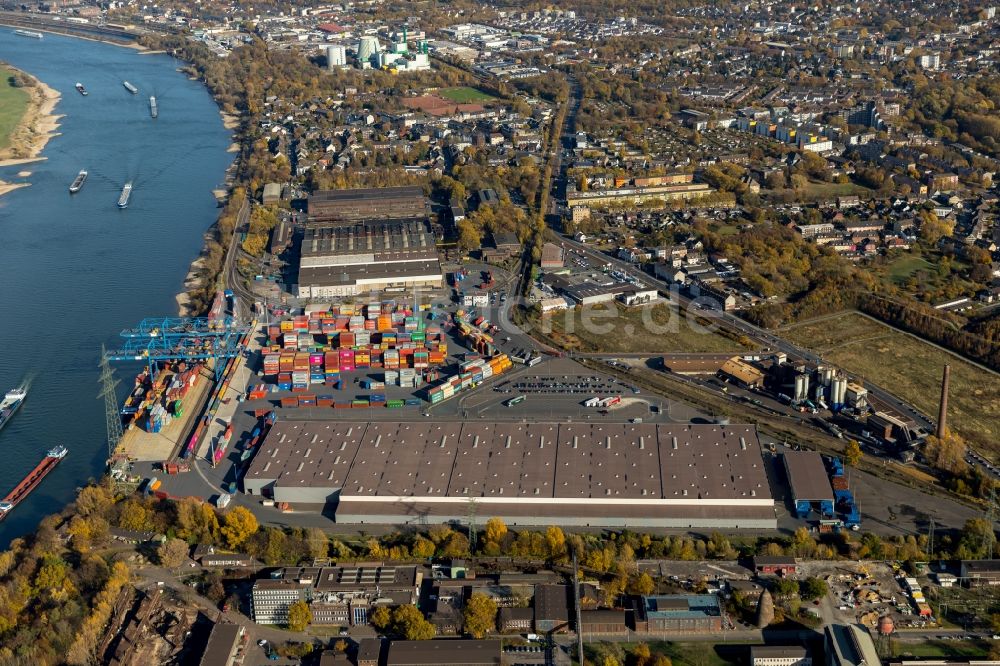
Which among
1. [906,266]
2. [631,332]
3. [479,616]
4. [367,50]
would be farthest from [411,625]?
[367,50]

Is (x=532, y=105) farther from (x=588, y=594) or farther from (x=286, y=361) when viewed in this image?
(x=588, y=594)

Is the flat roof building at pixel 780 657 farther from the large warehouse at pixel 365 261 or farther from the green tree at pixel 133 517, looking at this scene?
the large warehouse at pixel 365 261

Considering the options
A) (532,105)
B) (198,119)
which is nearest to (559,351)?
(532,105)

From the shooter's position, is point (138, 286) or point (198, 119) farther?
point (198, 119)

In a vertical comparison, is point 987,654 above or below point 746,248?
below

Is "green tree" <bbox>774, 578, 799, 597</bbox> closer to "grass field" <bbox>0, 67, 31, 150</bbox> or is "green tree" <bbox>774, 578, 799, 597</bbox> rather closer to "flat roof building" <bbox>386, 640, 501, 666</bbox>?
"flat roof building" <bbox>386, 640, 501, 666</bbox>

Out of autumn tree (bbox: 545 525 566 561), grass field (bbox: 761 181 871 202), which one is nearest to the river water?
autumn tree (bbox: 545 525 566 561)
